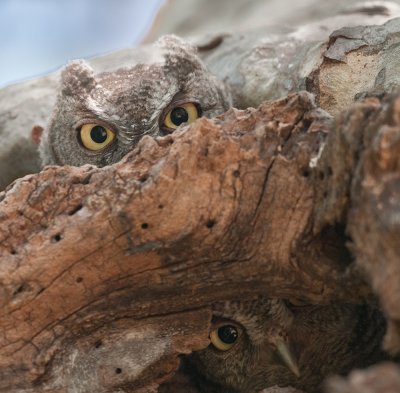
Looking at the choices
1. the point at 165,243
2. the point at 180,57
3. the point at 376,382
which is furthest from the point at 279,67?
the point at 376,382

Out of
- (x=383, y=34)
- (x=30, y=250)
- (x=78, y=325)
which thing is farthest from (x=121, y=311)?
(x=383, y=34)

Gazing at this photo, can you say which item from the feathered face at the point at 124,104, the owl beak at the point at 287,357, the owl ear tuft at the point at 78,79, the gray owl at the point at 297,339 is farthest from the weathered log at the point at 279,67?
the owl beak at the point at 287,357

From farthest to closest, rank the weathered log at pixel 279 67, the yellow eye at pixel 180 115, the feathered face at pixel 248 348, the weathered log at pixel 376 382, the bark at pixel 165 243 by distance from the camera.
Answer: the yellow eye at pixel 180 115 < the weathered log at pixel 279 67 < the feathered face at pixel 248 348 < the bark at pixel 165 243 < the weathered log at pixel 376 382

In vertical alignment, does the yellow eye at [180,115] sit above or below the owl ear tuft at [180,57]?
below

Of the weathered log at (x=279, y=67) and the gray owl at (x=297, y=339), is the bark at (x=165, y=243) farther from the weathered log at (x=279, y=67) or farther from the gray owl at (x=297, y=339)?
the weathered log at (x=279, y=67)

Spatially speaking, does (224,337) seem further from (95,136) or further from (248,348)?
(95,136)
